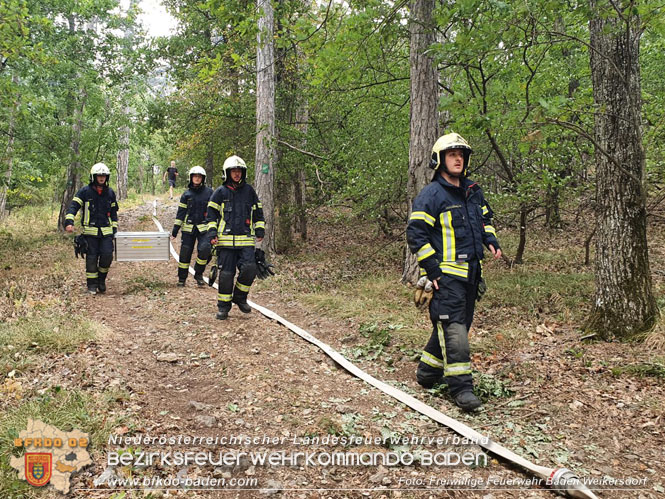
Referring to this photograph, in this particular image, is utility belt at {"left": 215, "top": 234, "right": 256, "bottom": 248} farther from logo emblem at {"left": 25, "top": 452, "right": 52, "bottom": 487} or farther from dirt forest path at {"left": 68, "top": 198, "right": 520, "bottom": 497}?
logo emblem at {"left": 25, "top": 452, "right": 52, "bottom": 487}

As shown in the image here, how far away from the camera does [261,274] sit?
7.68 m

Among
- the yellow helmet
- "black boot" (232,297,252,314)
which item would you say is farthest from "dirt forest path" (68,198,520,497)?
the yellow helmet

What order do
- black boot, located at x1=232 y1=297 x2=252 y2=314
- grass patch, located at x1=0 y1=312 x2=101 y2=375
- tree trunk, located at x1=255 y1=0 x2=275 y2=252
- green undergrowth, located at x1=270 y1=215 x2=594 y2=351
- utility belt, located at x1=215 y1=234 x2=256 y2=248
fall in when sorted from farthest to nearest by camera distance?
tree trunk, located at x1=255 y1=0 x2=275 y2=252 < black boot, located at x1=232 y1=297 x2=252 y2=314 < utility belt, located at x1=215 y1=234 x2=256 y2=248 < green undergrowth, located at x1=270 y1=215 x2=594 y2=351 < grass patch, located at x1=0 y1=312 x2=101 y2=375

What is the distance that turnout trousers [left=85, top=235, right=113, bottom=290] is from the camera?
8.82 metres

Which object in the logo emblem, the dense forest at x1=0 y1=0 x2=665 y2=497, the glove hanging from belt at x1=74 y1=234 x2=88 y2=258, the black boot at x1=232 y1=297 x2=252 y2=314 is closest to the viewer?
the logo emblem

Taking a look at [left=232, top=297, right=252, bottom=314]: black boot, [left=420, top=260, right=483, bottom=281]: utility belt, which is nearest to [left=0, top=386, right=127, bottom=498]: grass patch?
[left=420, top=260, right=483, bottom=281]: utility belt

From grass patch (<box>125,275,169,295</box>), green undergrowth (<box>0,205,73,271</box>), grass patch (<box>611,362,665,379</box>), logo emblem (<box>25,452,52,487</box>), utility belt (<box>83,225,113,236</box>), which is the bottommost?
logo emblem (<box>25,452,52,487</box>)

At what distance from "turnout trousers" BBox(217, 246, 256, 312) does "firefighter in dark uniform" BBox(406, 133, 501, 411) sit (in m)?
3.54

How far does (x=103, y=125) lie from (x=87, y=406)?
1609 cm

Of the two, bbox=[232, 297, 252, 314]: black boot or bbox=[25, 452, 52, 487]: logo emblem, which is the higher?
bbox=[232, 297, 252, 314]: black boot

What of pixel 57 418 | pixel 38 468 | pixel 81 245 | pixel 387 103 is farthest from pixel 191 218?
pixel 38 468

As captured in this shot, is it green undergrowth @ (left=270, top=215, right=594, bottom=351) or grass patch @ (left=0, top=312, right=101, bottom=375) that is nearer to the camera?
grass patch @ (left=0, top=312, right=101, bottom=375)

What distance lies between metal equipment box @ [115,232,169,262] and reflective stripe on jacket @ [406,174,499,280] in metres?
6.20

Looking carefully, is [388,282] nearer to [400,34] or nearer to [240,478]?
[400,34]
